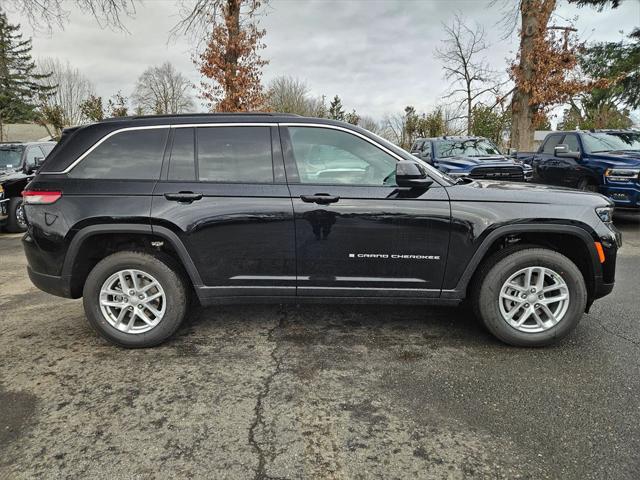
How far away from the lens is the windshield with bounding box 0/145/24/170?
899 centimetres

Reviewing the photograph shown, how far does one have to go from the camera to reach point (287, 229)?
11.0 feet

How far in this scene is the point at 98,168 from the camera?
3.43 meters

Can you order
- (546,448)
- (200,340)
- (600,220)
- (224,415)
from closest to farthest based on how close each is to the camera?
(546,448)
(224,415)
(600,220)
(200,340)

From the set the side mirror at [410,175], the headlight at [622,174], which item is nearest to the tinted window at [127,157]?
the side mirror at [410,175]

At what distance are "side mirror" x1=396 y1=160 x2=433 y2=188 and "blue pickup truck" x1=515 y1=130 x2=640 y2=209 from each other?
687cm

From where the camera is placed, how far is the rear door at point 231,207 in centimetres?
334

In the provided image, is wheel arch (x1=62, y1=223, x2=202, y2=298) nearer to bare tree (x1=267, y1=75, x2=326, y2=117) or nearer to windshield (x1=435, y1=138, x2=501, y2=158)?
windshield (x1=435, y1=138, x2=501, y2=158)

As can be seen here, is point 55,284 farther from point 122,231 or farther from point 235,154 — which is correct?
point 235,154

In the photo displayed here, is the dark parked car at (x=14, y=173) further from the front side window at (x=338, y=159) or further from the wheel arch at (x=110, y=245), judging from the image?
the front side window at (x=338, y=159)

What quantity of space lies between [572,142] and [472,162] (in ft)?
7.15

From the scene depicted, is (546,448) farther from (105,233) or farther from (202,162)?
(105,233)

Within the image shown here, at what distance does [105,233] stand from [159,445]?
5.81ft

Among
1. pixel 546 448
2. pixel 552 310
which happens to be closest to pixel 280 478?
pixel 546 448

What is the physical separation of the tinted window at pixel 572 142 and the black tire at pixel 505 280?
289 inches
